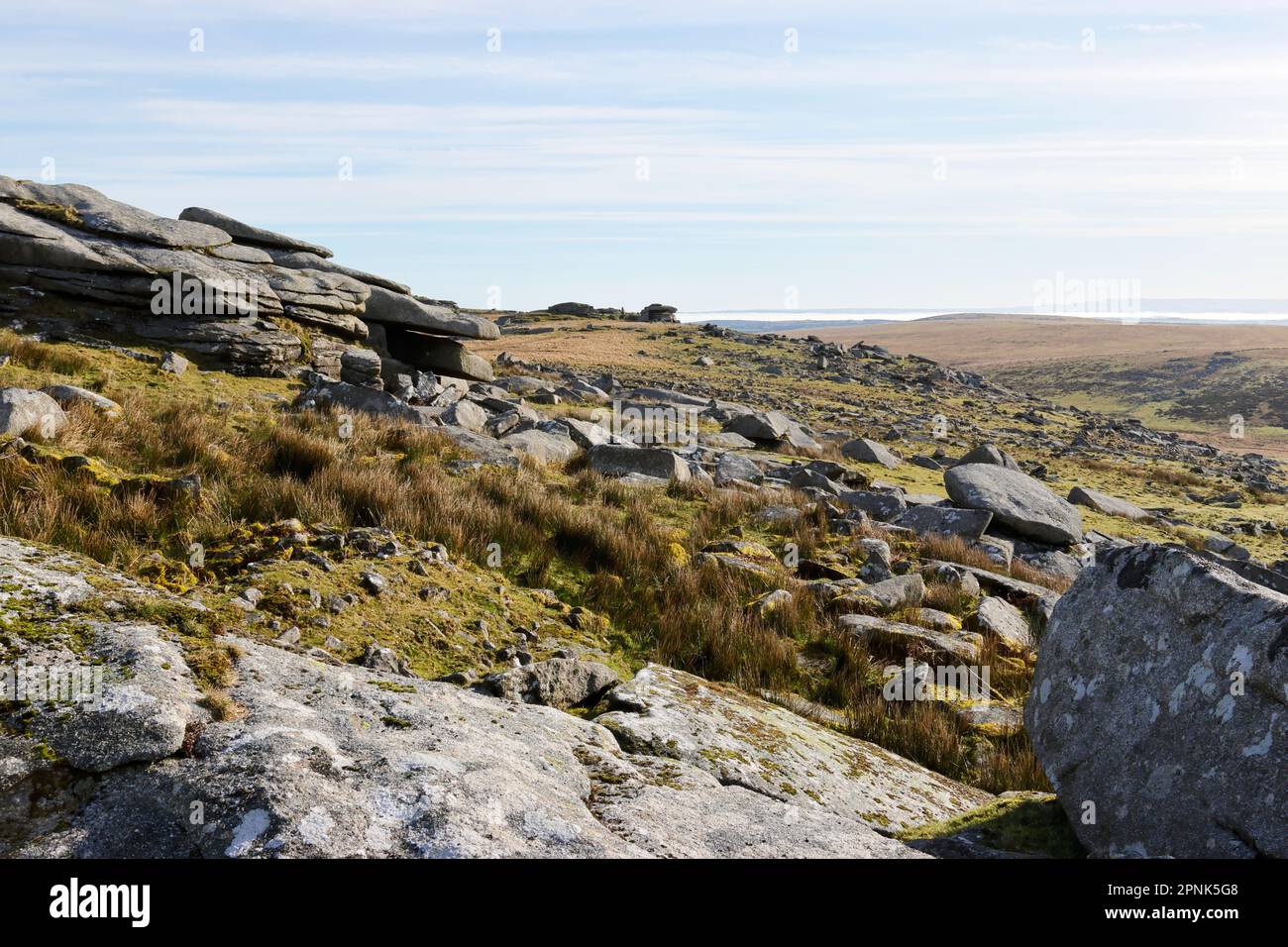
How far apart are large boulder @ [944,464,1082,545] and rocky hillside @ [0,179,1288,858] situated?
0.26 ft

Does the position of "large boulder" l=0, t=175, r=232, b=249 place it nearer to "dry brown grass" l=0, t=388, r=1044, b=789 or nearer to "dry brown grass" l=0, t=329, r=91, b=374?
"dry brown grass" l=0, t=329, r=91, b=374

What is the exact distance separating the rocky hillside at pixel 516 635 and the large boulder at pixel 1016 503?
78 mm

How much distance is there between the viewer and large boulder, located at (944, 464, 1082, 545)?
14484 mm

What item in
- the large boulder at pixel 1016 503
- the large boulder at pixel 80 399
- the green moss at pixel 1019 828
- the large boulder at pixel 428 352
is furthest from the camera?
the large boulder at pixel 428 352

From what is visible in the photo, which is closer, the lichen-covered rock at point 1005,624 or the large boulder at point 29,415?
the large boulder at point 29,415

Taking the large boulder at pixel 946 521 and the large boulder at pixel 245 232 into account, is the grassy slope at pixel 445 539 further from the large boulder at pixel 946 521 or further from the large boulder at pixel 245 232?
the large boulder at pixel 245 232

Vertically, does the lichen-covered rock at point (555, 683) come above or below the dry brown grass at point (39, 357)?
below

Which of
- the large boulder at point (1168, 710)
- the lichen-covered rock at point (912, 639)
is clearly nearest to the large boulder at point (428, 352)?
the lichen-covered rock at point (912, 639)

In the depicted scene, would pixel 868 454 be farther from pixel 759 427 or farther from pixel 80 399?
pixel 80 399

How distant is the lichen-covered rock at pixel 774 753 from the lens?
14.1ft

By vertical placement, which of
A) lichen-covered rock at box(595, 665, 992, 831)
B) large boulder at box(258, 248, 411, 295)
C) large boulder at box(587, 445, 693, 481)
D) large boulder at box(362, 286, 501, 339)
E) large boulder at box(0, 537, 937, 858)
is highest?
large boulder at box(258, 248, 411, 295)

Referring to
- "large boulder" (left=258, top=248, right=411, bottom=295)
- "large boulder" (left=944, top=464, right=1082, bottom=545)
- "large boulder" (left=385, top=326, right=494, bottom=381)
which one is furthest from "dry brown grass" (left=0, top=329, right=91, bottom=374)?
"large boulder" (left=944, top=464, right=1082, bottom=545)

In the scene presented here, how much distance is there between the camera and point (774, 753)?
4.66 meters

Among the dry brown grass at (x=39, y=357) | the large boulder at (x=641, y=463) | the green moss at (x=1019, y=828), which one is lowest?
the green moss at (x=1019, y=828)
